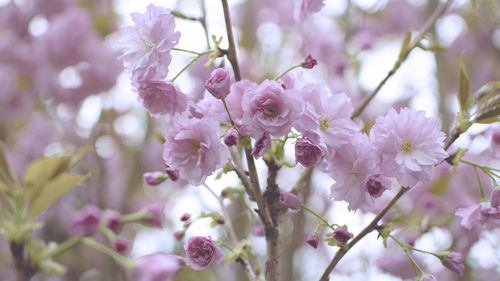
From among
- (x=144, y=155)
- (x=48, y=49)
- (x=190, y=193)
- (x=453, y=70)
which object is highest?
(x=48, y=49)

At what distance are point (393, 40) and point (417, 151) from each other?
7.68 feet

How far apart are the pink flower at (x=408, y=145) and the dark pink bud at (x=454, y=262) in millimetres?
202

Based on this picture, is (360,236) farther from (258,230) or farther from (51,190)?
(51,190)

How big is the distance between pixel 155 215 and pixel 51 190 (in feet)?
1.09

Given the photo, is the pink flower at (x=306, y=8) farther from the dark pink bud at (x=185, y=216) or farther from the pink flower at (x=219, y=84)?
the dark pink bud at (x=185, y=216)

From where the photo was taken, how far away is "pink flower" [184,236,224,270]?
79 centimetres

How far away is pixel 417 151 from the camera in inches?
29.1

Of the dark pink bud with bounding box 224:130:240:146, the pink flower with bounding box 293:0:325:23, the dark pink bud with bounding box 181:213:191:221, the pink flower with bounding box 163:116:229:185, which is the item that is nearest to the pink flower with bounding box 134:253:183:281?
the dark pink bud with bounding box 181:213:191:221

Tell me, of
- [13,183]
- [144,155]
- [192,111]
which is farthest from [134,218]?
[144,155]

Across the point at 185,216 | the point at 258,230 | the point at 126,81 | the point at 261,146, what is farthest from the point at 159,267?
the point at 126,81

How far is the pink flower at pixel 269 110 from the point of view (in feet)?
2.29

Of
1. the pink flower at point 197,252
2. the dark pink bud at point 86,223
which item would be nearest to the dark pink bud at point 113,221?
the dark pink bud at point 86,223

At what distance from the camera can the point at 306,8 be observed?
1.00 meters

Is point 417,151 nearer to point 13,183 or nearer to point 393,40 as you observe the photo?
point 13,183
